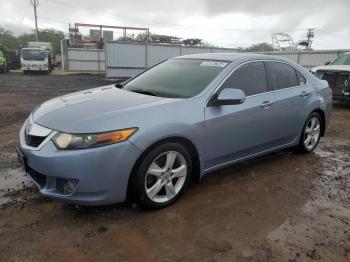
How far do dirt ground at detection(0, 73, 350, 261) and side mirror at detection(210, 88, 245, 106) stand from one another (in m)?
1.04

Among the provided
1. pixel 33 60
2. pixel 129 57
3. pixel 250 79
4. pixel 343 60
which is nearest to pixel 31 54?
pixel 33 60

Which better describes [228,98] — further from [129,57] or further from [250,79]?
[129,57]

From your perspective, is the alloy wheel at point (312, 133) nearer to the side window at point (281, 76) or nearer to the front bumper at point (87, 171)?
the side window at point (281, 76)

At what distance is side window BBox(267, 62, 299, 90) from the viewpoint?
15.2ft

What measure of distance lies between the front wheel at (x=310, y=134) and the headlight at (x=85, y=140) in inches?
127

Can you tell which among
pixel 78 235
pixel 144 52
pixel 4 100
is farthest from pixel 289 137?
pixel 144 52

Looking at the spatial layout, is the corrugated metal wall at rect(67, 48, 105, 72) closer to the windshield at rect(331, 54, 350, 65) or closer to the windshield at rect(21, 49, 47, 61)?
the windshield at rect(21, 49, 47, 61)

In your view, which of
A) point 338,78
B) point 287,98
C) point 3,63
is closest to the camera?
point 287,98

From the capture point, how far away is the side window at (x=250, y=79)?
413 cm

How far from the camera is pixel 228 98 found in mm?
3725

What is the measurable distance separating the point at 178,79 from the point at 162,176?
4.28 feet

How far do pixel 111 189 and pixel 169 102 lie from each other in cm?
106

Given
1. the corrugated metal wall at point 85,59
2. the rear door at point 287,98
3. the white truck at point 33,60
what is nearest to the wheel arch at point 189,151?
the rear door at point 287,98

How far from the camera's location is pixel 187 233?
3119 mm
